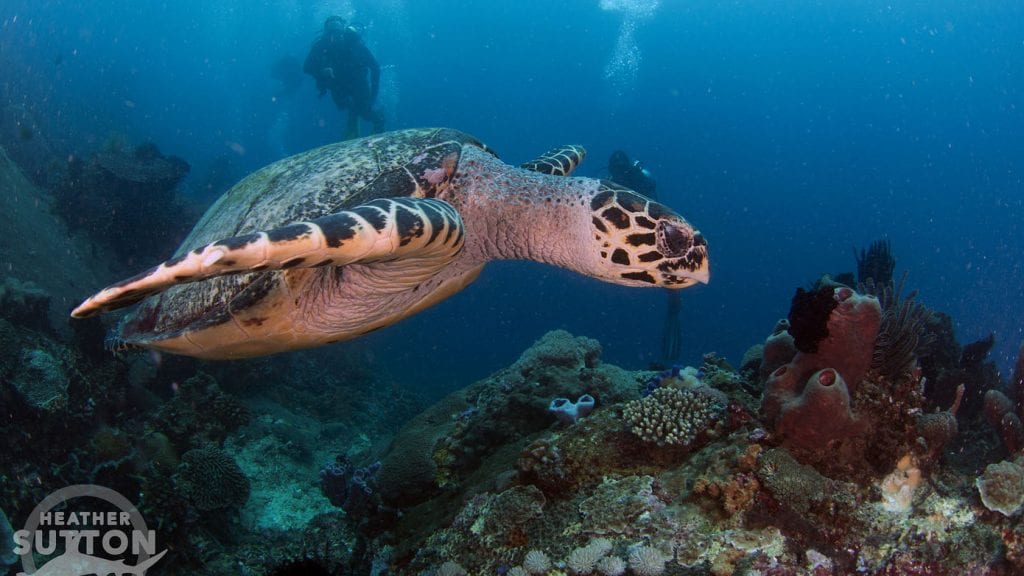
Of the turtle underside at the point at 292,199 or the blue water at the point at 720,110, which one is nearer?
the turtle underside at the point at 292,199

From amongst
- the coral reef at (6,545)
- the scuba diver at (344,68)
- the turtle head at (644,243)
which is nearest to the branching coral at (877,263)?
the turtle head at (644,243)

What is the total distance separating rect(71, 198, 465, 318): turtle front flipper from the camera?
5.74 feet

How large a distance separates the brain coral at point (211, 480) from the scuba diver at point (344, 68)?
12413 millimetres

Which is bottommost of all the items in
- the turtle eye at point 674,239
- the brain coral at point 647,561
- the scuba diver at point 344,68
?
the brain coral at point 647,561

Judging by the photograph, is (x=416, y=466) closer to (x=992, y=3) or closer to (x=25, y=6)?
(x=992, y=3)

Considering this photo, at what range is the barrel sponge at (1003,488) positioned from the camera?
6.75ft

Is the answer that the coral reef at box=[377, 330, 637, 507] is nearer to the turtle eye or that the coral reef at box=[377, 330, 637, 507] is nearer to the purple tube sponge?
the purple tube sponge

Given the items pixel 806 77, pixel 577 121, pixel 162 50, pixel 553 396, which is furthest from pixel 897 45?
pixel 162 50

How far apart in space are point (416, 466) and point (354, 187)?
6.93 ft

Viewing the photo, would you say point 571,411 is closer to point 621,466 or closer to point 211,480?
point 621,466

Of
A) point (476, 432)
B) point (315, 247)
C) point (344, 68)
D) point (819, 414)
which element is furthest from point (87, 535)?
point (344, 68)

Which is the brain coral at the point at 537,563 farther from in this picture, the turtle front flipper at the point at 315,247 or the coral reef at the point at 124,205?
the coral reef at the point at 124,205

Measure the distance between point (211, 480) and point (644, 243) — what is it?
164 inches

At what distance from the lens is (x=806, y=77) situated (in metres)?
77.7
